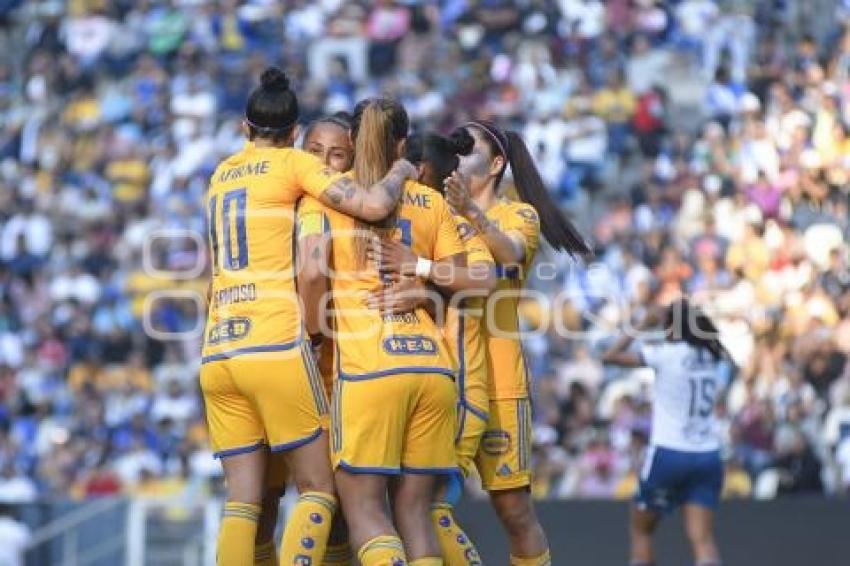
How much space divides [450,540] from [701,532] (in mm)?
4157

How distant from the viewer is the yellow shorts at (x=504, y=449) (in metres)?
8.56

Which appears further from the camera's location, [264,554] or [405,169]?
[264,554]

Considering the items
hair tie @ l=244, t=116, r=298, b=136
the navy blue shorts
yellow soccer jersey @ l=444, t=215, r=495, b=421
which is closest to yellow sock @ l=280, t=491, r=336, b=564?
yellow soccer jersey @ l=444, t=215, r=495, b=421

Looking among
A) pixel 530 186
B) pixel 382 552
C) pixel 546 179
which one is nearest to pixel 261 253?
pixel 382 552

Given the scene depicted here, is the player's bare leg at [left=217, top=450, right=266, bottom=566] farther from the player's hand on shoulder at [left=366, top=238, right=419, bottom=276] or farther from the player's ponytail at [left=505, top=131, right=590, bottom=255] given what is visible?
the player's ponytail at [left=505, top=131, right=590, bottom=255]

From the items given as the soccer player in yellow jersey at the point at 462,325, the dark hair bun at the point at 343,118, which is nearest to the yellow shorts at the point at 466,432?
the soccer player in yellow jersey at the point at 462,325

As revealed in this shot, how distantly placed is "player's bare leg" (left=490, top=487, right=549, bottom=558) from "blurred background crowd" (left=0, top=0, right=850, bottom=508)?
21.3 ft

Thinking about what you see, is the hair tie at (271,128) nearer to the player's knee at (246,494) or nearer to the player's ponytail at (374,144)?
the player's ponytail at (374,144)

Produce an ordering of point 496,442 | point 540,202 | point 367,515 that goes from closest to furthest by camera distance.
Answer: point 367,515 → point 496,442 → point 540,202

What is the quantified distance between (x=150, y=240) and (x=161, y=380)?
187 cm

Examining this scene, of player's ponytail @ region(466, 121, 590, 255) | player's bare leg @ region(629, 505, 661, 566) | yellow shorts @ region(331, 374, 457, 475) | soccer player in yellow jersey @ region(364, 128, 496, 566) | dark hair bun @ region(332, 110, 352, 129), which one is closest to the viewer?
yellow shorts @ region(331, 374, 457, 475)

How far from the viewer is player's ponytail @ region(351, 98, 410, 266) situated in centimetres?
782

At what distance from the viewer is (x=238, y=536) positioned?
790cm

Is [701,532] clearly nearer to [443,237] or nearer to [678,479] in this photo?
[678,479]
